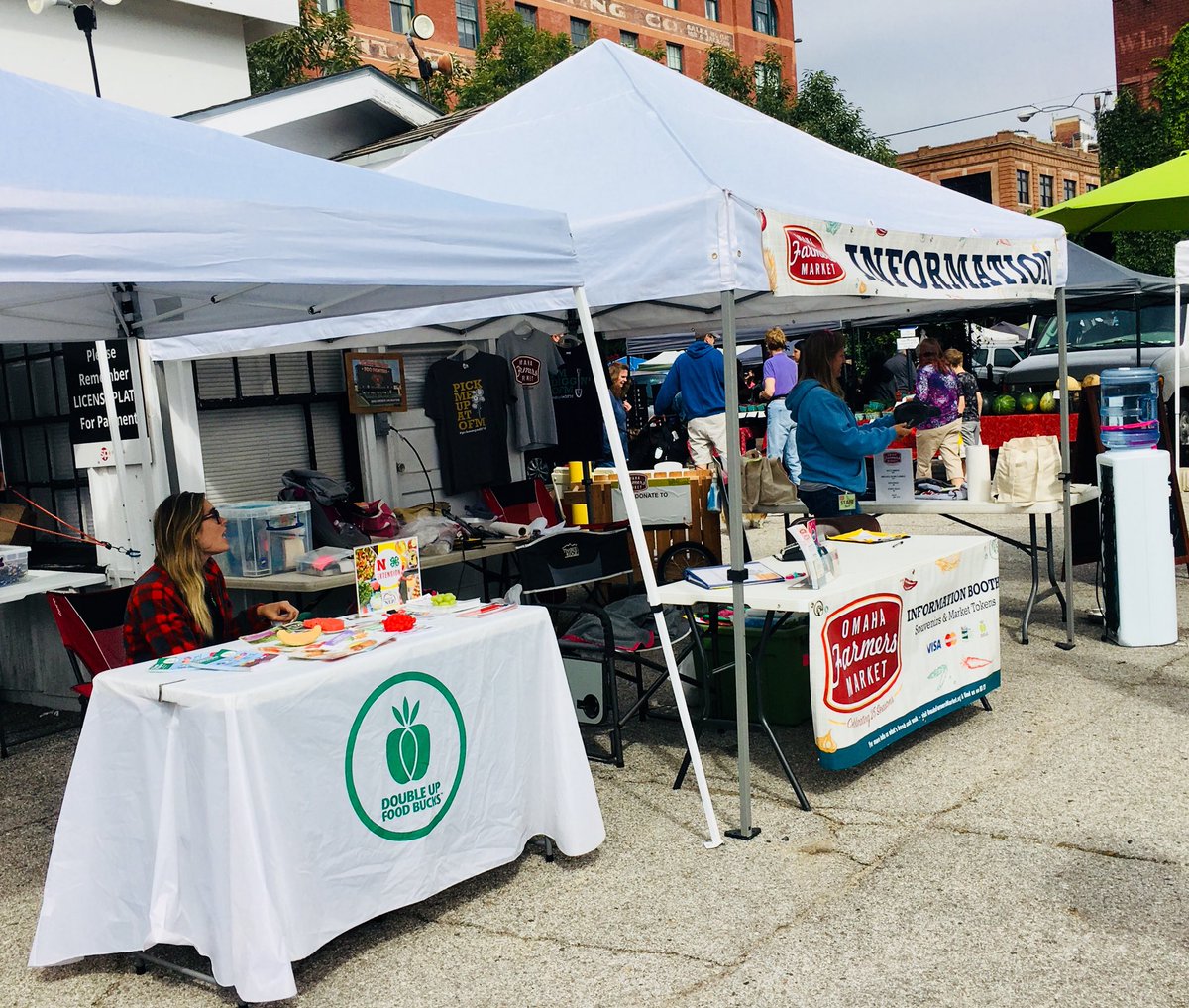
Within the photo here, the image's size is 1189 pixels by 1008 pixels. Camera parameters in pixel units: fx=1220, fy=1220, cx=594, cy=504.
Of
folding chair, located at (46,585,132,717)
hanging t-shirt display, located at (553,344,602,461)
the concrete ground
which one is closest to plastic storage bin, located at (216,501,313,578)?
folding chair, located at (46,585,132,717)

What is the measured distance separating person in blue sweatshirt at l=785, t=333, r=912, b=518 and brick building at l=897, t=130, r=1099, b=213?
40.3 m

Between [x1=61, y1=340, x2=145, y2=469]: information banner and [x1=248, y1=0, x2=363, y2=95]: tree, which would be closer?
[x1=61, y1=340, x2=145, y2=469]: information banner

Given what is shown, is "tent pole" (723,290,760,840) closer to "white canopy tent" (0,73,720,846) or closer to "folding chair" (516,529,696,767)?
"white canopy tent" (0,73,720,846)

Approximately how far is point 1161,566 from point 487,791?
4411 millimetres

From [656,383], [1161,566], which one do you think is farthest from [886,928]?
[656,383]

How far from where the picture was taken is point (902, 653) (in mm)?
5055

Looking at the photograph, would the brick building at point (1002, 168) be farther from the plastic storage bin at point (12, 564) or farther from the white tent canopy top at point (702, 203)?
the plastic storage bin at point (12, 564)

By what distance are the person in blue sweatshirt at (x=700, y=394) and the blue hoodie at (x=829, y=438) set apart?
414 cm

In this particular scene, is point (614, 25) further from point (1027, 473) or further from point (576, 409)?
point (1027, 473)

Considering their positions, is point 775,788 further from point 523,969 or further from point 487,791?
point 523,969

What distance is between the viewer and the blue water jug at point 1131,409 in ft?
22.6

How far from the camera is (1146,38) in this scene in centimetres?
3153

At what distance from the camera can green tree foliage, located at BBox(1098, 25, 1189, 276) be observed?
2034cm

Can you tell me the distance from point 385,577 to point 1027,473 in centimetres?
389
